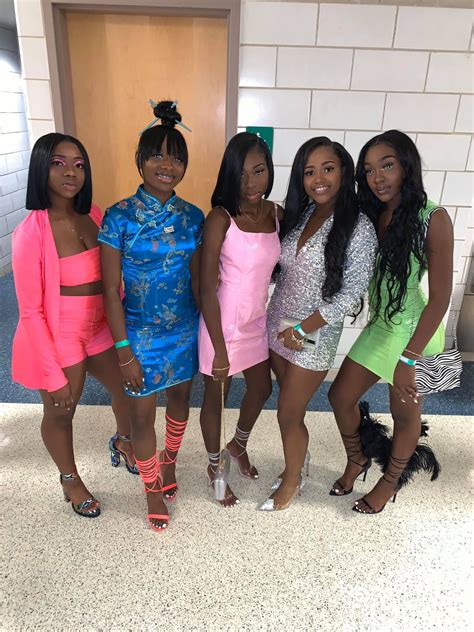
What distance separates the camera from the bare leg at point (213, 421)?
70.8 inches

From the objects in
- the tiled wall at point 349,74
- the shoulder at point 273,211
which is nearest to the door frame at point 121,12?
the tiled wall at point 349,74

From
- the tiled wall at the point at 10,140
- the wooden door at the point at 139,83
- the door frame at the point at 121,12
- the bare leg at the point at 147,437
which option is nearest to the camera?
the bare leg at the point at 147,437

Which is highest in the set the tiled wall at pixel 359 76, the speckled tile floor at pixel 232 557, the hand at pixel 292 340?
the tiled wall at pixel 359 76

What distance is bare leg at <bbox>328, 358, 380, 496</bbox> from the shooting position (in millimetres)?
1792

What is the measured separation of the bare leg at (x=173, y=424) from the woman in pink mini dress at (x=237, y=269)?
0.27 ft

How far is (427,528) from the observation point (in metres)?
1.84

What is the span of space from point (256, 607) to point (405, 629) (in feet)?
1.55

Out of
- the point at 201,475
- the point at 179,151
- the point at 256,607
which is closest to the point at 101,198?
the point at 179,151

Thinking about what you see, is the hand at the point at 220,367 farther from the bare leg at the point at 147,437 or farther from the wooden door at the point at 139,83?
the wooden door at the point at 139,83

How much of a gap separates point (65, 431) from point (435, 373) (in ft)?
4.64

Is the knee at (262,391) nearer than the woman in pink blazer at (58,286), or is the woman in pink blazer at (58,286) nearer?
the woman in pink blazer at (58,286)

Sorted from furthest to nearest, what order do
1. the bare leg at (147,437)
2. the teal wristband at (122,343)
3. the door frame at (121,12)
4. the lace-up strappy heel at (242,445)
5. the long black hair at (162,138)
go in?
1. the door frame at (121,12)
2. the lace-up strappy heel at (242,445)
3. the bare leg at (147,437)
4. the teal wristband at (122,343)
5. the long black hair at (162,138)

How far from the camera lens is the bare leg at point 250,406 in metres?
1.88

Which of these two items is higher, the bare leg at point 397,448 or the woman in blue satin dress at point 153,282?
the woman in blue satin dress at point 153,282
